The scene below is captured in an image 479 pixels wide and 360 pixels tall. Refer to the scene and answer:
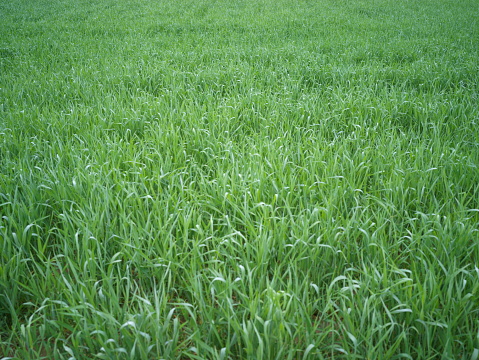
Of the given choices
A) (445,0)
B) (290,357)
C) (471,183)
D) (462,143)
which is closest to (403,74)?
(462,143)

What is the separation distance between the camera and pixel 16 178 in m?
2.69

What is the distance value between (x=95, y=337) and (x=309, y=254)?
1.12 metres

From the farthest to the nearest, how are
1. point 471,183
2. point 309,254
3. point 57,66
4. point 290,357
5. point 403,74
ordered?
1. point 57,66
2. point 403,74
3. point 471,183
4. point 309,254
5. point 290,357

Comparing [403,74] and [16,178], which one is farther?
[403,74]

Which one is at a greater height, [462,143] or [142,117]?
[142,117]

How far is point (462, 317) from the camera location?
5.15 feet

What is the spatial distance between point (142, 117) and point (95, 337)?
271 cm

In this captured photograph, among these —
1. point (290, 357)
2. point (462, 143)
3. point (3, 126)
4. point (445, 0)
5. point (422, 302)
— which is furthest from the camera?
point (445, 0)

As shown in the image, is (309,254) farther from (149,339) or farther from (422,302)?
(149,339)

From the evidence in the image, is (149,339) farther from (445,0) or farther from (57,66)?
(445,0)

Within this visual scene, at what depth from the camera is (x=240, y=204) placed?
2.41m

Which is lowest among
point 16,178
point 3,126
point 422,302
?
point 422,302

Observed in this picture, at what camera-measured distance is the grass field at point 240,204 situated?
1542 mm

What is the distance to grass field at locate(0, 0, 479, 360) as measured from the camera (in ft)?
5.06
